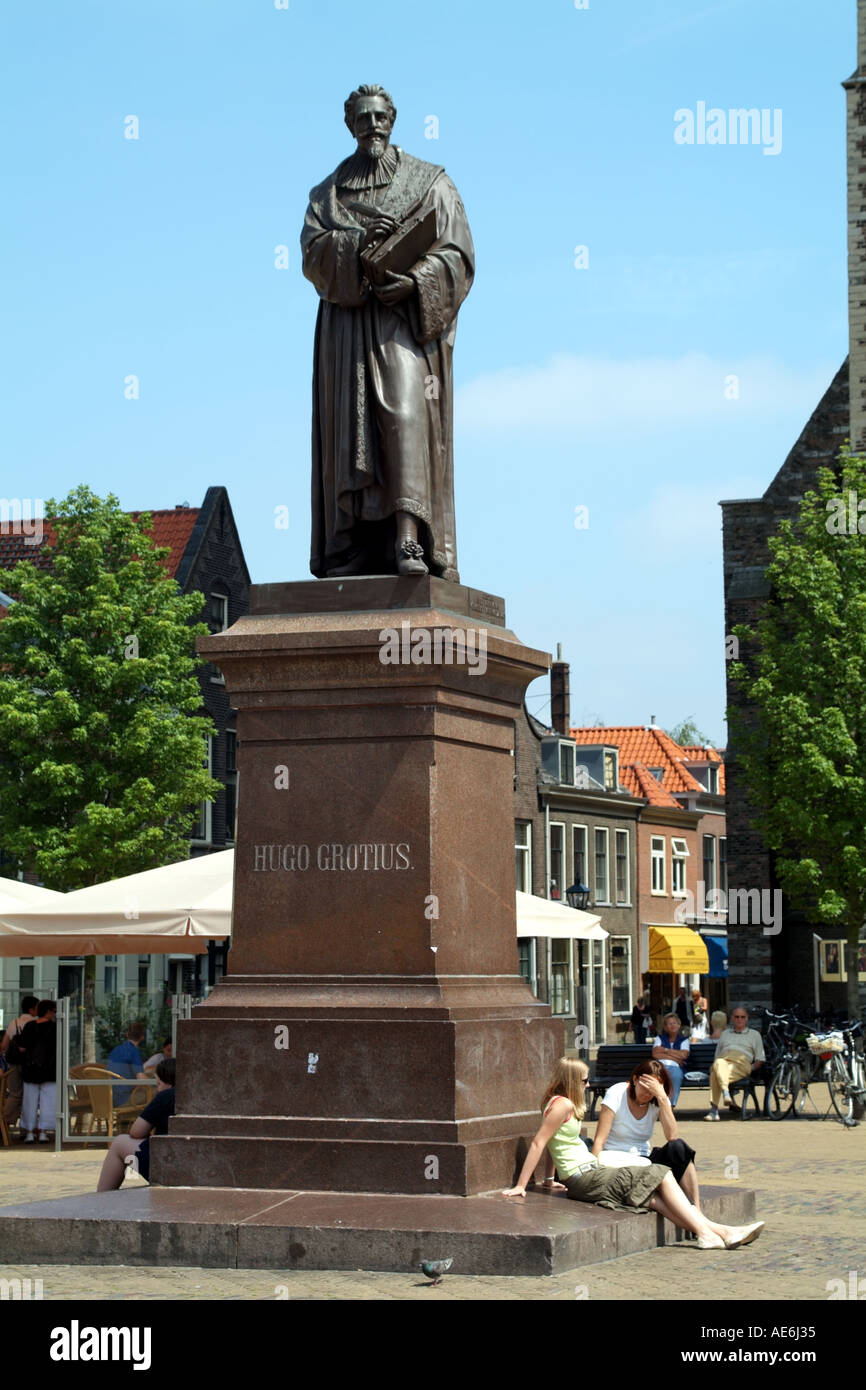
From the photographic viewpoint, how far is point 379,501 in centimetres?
1052

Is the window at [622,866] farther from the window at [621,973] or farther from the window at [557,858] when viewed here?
the window at [557,858]

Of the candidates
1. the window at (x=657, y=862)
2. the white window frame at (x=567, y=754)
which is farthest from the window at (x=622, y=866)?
the white window frame at (x=567, y=754)

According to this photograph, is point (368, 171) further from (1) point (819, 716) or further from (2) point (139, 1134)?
(1) point (819, 716)

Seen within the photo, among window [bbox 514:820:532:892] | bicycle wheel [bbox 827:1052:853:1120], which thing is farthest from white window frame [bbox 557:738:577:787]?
bicycle wheel [bbox 827:1052:853:1120]

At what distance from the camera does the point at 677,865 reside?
6506 cm

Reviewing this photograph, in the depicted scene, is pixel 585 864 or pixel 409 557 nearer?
pixel 409 557

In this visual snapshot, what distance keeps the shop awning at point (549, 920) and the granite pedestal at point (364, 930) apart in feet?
30.0

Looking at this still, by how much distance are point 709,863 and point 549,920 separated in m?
49.1

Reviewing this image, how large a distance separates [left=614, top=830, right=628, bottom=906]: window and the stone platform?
50195 millimetres

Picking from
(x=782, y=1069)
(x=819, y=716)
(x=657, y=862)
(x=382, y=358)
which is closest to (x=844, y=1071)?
(x=782, y=1069)
